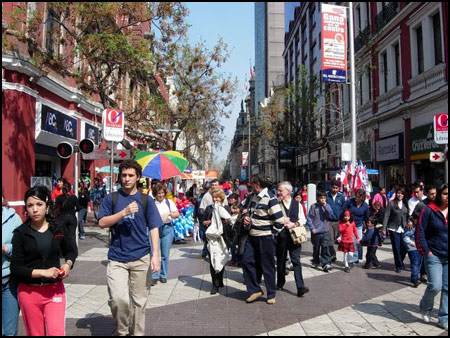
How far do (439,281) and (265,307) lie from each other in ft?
7.86

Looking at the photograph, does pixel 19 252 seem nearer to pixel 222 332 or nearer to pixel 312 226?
pixel 222 332

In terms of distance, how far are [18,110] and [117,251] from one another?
11636mm

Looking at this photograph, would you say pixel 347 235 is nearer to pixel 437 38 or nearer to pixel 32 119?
pixel 32 119

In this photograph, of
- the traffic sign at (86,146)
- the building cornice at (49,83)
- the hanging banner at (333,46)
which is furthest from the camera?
the hanging banner at (333,46)

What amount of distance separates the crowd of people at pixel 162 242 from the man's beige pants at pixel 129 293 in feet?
0.03

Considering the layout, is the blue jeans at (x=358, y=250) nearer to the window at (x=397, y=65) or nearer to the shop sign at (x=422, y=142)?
the shop sign at (x=422, y=142)

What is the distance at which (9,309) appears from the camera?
374 cm

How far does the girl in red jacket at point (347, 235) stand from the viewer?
8.97 meters

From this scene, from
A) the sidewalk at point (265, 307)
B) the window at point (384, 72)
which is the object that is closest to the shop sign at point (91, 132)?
the sidewalk at point (265, 307)

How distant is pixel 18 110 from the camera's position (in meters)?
14.2

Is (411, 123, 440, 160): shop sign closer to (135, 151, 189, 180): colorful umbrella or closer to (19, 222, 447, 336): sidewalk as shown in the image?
(19, 222, 447, 336): sidewalk

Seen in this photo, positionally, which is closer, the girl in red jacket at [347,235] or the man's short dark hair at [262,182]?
the man's short dark hair at [262,182]

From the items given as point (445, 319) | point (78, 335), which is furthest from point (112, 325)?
point (445, 319)

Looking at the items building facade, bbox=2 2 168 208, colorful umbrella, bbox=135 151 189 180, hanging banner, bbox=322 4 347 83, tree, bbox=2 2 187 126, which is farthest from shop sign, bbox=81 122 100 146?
hanging banner, bbox=322 4 347 83
